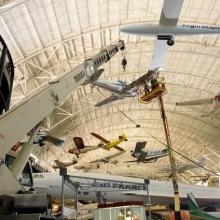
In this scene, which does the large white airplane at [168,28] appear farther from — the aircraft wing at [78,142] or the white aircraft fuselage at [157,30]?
the aircraft wing at [78,142]

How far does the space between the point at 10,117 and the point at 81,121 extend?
38309 mm

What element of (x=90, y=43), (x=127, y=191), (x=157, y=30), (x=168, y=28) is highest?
(x=90, y=43)

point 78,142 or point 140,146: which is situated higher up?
point 78,142

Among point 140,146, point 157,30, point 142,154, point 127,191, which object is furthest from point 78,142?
point 157,30

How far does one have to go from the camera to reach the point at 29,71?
94.7ft

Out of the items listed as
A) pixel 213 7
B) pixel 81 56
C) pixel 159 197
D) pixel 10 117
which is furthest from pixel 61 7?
pixel 10 117

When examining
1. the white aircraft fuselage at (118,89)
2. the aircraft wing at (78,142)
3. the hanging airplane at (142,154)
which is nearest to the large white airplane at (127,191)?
the white aircraft fuselage at (118,89)

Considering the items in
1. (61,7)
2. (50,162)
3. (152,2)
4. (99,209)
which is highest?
(152,2)

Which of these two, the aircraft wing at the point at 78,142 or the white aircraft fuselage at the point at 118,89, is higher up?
the white aircraft fuselage at the point at 118,89

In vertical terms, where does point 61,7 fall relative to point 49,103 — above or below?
above

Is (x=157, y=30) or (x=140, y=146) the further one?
(x=140, y=146)

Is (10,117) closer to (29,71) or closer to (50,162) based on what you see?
(29,71)

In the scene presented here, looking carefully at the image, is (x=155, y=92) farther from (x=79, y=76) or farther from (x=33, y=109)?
(x=33, y=109)

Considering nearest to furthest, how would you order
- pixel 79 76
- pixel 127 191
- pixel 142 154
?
pixel 79 76 → pixel 127 191 → pixel 142 154
